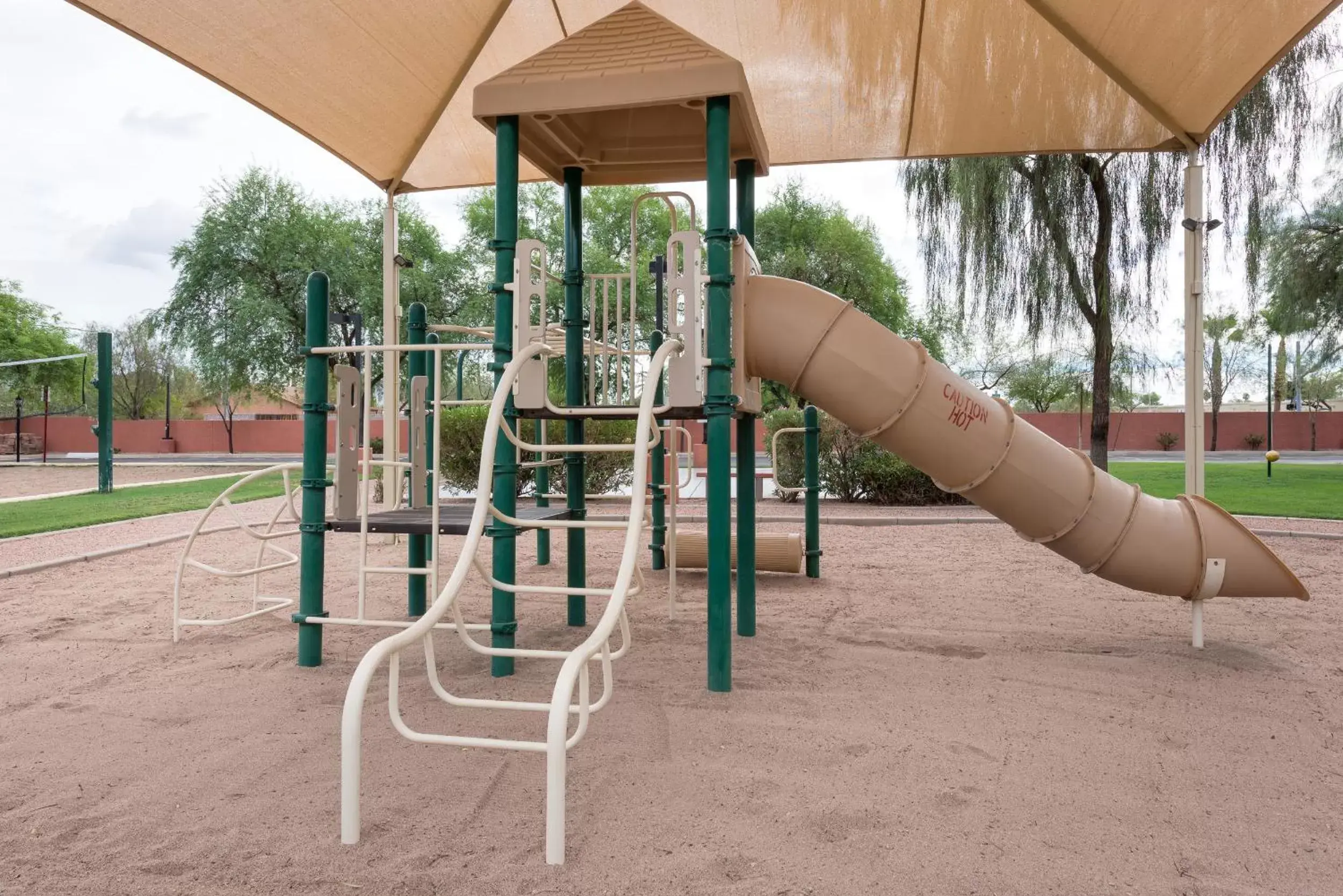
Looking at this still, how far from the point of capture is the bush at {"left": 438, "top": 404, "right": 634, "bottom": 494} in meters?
11.9

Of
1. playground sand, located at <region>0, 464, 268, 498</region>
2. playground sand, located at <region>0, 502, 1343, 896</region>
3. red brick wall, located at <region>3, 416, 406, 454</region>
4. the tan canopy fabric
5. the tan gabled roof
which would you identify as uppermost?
the tan canopy fabric

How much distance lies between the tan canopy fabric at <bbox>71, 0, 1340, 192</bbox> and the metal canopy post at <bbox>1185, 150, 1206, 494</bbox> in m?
0.35

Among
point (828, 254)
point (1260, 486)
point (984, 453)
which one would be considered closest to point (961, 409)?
point (984, 453)

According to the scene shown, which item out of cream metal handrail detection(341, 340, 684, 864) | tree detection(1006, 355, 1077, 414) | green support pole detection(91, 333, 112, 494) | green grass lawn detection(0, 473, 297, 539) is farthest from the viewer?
tree detection(1006, 355, 1077, 414)

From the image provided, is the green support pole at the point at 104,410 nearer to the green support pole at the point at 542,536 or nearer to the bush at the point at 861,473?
the green support pole at the point at 542,536

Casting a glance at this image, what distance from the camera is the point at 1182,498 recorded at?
469 cm

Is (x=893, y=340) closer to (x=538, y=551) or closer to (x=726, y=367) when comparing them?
(x=726, y=367)

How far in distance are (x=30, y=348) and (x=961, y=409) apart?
4570cm

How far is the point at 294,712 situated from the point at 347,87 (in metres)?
4.39

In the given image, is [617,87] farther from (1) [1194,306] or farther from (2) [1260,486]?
(2) [1260,486]

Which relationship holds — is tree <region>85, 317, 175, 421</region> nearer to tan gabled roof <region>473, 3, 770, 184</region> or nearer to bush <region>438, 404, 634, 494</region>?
bush <region>438, 404, 634, 494</region>

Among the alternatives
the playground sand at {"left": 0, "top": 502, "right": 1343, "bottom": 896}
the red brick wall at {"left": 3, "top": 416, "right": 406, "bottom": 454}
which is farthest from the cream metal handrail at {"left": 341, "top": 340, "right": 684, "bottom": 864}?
the red brick wall at {"left": 3, "top": 416, "right": 406, "bottom": 454}

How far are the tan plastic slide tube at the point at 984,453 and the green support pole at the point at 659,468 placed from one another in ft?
3.12

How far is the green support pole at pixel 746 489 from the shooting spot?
460 cm
